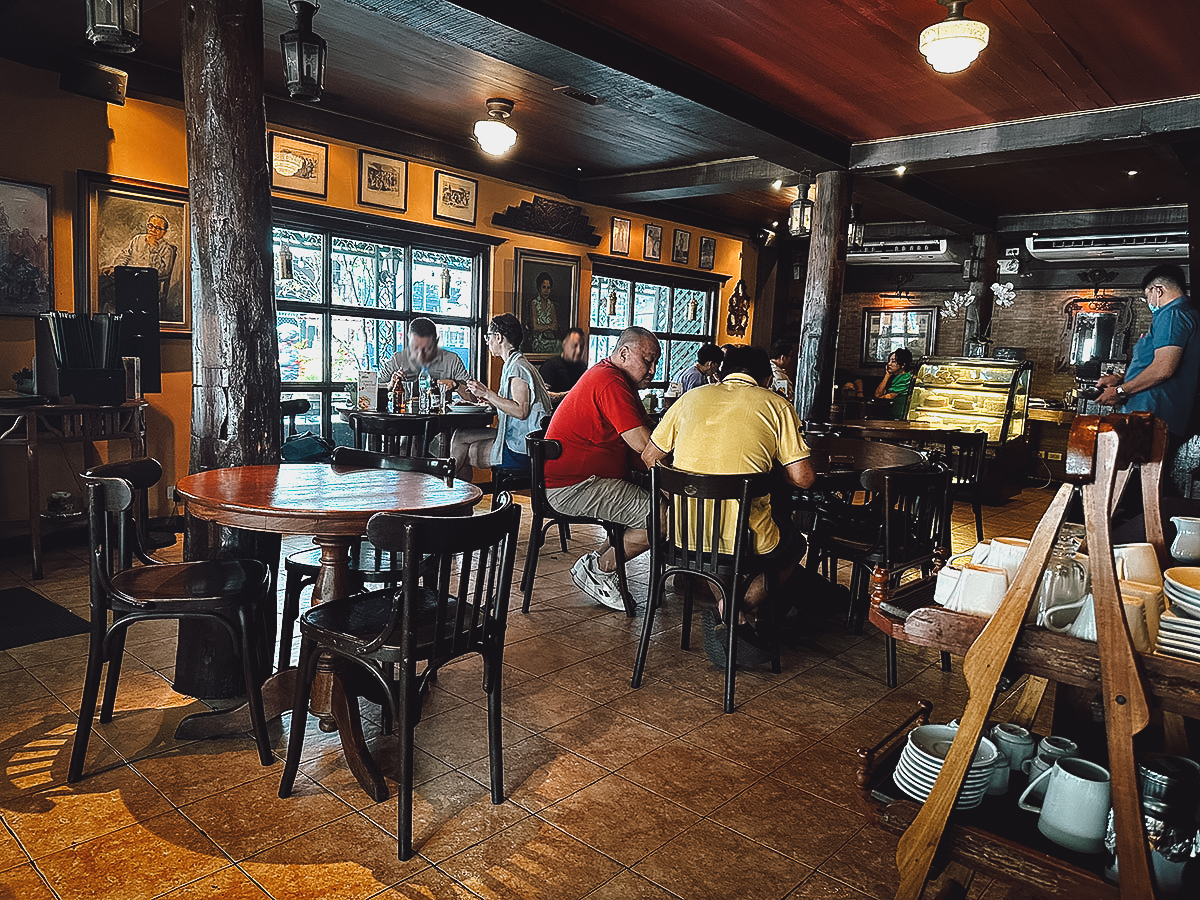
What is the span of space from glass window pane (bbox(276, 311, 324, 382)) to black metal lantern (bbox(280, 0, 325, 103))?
115 inches

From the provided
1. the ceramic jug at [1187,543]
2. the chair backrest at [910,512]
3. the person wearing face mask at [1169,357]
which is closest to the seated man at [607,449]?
the chair backrest at [910,512]

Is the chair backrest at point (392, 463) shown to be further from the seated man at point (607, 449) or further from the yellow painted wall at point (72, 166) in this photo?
the yellow painted wall at point (72, 166)

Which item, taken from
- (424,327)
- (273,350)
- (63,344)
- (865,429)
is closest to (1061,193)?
(865,429)

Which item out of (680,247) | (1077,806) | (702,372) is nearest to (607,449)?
(1077,806)

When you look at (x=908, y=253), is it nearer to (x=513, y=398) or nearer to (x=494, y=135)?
(x=494, y=135)

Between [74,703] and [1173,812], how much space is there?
3289 mm

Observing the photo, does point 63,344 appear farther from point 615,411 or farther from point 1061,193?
point 1061,193

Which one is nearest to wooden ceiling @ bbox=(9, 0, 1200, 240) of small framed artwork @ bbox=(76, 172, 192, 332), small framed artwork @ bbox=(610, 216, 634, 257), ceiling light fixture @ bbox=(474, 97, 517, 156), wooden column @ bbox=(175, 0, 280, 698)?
ceiling light fixture @ bbox=(474, 97, 517, 156)

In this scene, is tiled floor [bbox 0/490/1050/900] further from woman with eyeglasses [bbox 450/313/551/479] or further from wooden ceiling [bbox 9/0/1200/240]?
wooden ceiling [bbox 9/0/1200/240]

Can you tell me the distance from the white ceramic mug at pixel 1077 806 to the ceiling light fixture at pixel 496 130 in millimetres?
5258

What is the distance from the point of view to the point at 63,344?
4465mm

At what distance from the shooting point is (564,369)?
23.7 ft

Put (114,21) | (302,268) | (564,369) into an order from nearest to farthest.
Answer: (114,21) → (302,268) → (564,369)

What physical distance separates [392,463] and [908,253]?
9250mm
